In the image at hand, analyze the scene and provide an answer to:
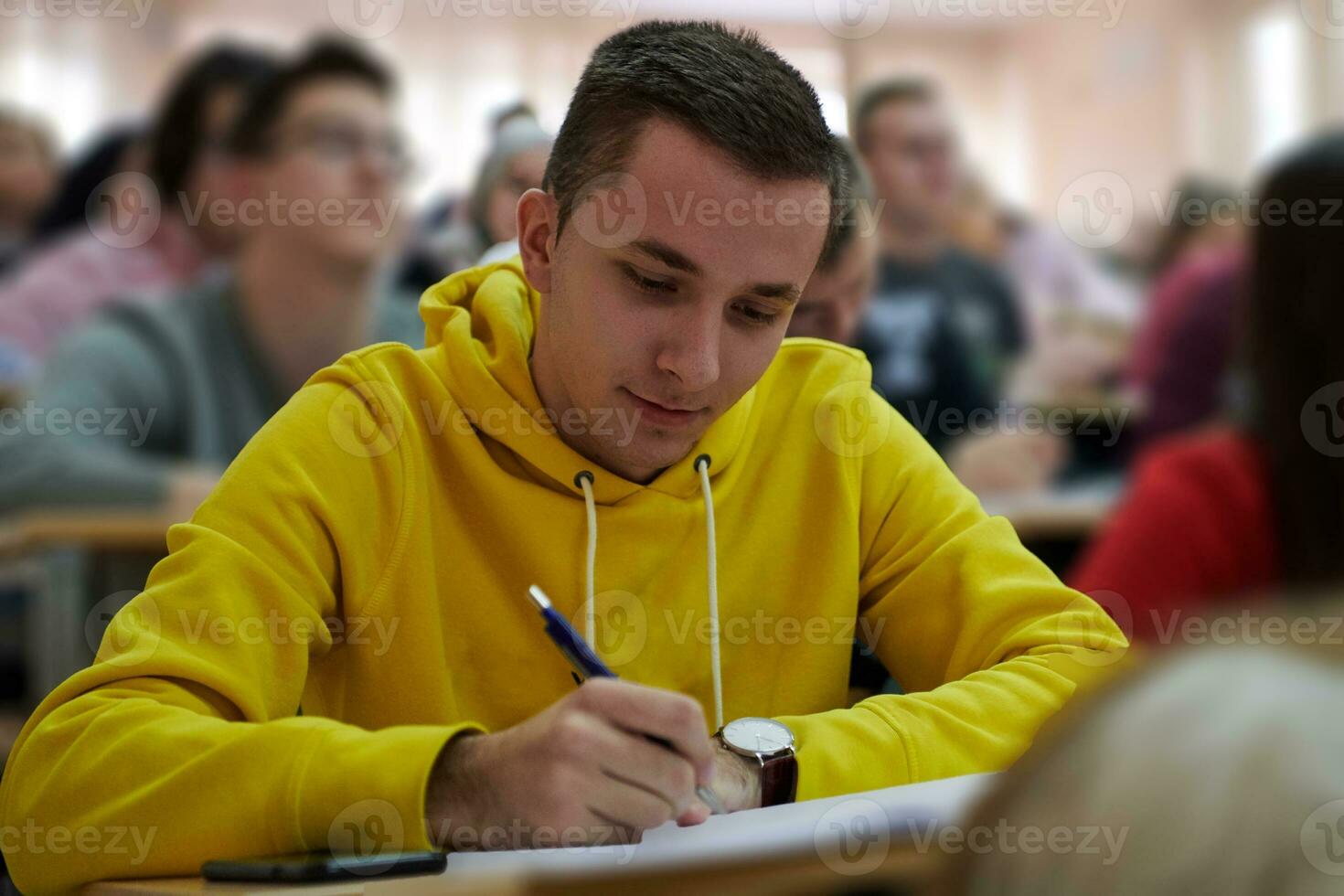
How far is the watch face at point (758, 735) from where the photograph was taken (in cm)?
90

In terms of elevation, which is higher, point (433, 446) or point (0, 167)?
point (0, 167)

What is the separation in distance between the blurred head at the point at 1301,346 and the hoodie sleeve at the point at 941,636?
579 millimetres

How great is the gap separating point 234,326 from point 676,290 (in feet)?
6.63

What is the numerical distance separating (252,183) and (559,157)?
202 cm

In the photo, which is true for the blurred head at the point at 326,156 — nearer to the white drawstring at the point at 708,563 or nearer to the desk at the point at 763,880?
the white drawstring at the point at 708,563

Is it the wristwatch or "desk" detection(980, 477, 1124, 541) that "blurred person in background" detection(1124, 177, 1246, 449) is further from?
the wristwatch

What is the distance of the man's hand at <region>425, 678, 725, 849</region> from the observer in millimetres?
757

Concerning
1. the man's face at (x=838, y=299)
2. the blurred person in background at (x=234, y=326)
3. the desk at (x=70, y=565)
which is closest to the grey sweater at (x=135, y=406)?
the blurred person in background at (x=234, y=326)

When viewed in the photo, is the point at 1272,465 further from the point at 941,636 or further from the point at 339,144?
the point at 339,144

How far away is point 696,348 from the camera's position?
0.97 metres

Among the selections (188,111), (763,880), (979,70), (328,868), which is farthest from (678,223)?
(979,70)

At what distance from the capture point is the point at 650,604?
1086 mm

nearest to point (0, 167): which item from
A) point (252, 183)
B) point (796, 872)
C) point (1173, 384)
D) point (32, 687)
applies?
point (252, 183)

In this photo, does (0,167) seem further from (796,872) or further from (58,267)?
(796,872)
